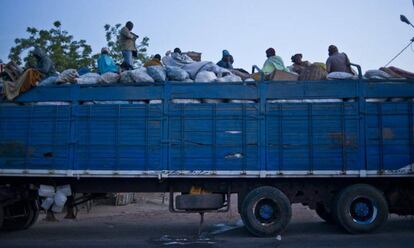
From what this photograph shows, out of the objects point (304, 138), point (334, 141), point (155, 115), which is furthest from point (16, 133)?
point (334, 141)

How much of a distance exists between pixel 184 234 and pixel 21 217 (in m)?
3.71

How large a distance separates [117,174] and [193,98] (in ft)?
6.99

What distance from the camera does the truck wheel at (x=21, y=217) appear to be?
10.4 meters

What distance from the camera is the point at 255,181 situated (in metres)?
9.45

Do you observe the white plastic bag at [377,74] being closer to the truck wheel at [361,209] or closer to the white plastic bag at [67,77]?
the truck wheel at [361,209]

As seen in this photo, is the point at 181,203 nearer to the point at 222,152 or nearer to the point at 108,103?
the point at 222,152

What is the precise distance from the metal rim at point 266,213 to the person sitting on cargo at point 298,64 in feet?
10.2

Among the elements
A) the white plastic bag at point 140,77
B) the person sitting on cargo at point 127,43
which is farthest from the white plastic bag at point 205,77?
the person sitting on cargo at point 127,43

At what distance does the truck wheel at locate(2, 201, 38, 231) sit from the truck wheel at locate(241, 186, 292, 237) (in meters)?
4.82

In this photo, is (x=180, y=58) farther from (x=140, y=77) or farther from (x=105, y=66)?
(x=105, y=66)

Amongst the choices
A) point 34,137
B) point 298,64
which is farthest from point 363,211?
point 34,137

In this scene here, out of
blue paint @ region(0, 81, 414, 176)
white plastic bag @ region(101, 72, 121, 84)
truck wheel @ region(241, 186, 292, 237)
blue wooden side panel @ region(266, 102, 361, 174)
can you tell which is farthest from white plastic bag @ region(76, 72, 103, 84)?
truck wheel @ region(241, 186, 292, 237)

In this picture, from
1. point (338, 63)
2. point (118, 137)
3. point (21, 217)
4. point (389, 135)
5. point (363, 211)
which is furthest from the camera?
point (21, 217)

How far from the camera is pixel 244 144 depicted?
30.5 ft
